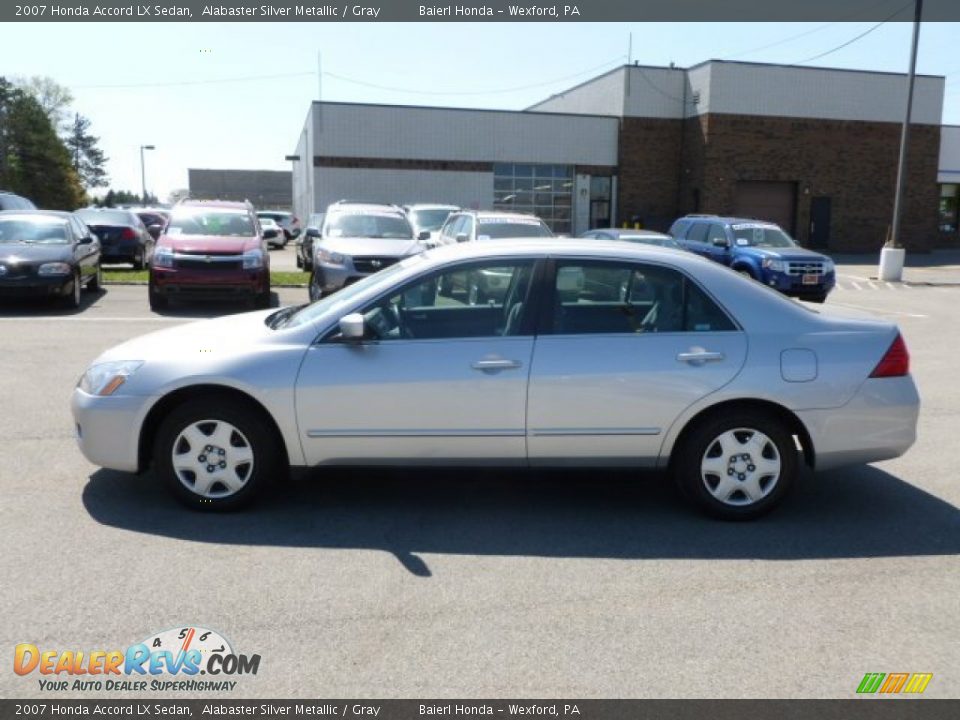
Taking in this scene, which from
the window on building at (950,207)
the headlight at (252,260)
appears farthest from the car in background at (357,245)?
the window on building at (950,207)

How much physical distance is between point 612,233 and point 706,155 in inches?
709

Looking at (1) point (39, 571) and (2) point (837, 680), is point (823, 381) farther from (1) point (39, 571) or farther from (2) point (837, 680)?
(1) point (39, 571)

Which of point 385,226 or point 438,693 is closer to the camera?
point 438,693

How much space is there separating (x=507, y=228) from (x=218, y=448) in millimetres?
11545

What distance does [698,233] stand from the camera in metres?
22.3

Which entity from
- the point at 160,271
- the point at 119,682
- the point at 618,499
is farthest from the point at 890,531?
the point at 160,271

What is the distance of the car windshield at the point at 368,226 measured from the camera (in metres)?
15.9

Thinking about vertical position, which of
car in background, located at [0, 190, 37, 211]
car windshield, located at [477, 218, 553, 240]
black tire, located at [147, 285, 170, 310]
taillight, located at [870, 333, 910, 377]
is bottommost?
black tire, located at [147, 285, 170, 310]

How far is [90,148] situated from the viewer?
13288 cm

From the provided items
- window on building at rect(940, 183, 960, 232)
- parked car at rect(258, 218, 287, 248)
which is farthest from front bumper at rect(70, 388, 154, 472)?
window on building at rect(940, 183, 960, 232)

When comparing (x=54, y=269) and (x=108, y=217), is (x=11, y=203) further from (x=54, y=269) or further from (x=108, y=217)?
(x=54, y=269)

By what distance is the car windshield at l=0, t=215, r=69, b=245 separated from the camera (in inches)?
575

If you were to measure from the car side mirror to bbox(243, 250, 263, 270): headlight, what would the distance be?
974 cm

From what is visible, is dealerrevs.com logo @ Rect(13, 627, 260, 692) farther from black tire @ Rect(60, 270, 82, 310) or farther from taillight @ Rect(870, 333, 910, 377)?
black tire @ Rect(60, 270, 82, 310)
